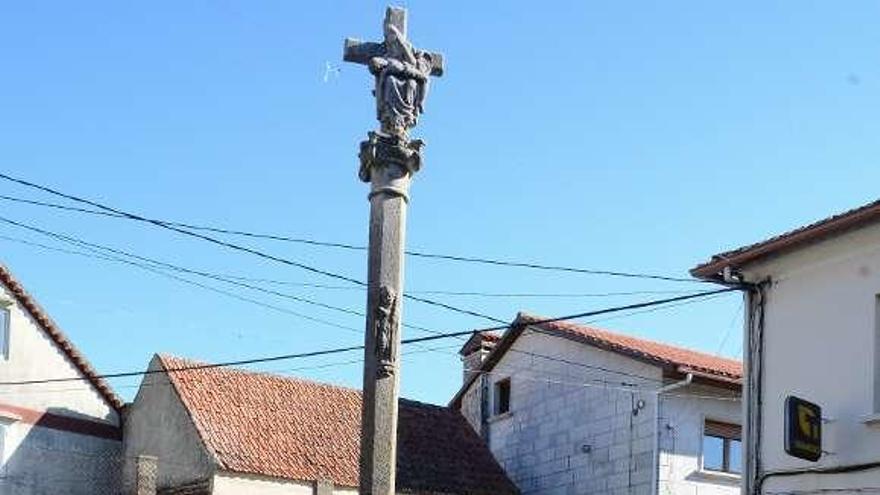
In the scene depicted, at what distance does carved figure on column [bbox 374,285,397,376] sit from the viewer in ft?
35.4

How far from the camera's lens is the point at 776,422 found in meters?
16.1

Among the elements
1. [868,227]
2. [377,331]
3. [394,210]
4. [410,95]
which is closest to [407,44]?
[410,95]

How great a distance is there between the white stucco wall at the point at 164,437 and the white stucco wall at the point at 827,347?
11.3 metres

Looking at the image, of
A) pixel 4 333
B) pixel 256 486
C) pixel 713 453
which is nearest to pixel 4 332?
pixel 4 333

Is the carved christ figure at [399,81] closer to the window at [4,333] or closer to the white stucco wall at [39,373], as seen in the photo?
the white stucco wall at [39,373]

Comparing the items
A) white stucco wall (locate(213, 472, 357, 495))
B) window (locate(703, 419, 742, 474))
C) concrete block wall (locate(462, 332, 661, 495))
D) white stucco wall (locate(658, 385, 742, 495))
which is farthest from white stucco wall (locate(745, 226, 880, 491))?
white stucco wall (locate(213, 472, 357, 495))

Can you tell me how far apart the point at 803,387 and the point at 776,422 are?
1.70 ft

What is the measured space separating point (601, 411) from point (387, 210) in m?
15.6

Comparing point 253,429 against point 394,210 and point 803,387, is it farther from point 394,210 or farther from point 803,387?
point 394,210

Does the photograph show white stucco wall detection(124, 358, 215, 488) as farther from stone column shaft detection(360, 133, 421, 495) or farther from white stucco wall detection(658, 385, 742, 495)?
stone column shaft detection(360, 133, 421, 495)

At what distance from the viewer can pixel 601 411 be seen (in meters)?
26.0

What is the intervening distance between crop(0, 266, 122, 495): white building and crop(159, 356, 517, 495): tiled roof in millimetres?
2792

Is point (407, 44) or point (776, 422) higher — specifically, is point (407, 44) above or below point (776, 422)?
above

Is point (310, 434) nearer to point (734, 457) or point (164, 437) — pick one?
point (164, 437)
